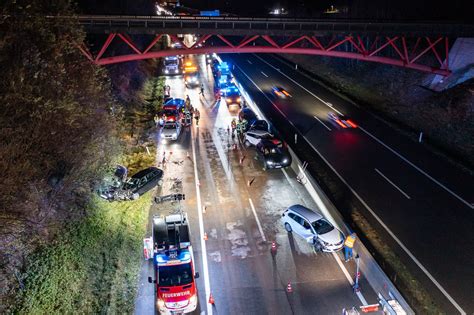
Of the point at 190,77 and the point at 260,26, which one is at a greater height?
the point at 260,26

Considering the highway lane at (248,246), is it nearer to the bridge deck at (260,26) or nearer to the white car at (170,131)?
the white car at (170,131)

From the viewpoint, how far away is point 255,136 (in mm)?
29516

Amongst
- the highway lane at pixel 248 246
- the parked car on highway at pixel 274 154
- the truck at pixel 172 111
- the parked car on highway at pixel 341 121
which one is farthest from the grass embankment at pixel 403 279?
the truck at pixel 172 111

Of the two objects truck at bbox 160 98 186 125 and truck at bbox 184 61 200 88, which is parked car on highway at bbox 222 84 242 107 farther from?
truck at bbox 184 61 200 88

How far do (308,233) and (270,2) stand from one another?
93125mm

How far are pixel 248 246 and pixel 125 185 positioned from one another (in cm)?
813

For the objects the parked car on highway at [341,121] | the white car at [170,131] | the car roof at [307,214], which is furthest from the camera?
the parked car on highway at [341,121]

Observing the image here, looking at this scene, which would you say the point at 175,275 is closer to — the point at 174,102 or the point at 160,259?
the point at 160,259

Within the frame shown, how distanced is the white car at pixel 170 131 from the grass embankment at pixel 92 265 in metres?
9.54

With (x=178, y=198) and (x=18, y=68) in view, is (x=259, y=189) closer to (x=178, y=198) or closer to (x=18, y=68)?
(x=178, y=198)

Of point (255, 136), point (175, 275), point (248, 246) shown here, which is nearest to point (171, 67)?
point (255, 136)

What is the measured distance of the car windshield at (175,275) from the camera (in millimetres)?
15266

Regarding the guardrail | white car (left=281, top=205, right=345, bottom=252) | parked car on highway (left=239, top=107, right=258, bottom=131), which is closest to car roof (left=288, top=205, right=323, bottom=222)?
white car (left=281, top=205, right=345, bottom=252)

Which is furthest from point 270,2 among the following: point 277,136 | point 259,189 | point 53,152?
point 53,152
